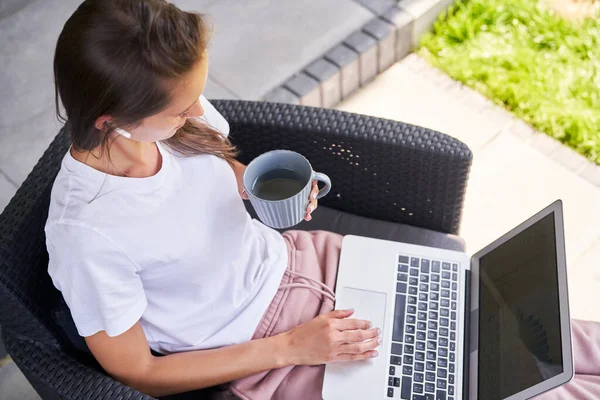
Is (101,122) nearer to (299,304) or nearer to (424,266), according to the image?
(299,304)

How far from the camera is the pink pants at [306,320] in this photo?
1.36 m

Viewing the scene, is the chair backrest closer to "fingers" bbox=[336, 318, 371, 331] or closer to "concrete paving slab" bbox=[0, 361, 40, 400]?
"fingers" bbox=[336, 318, 371, 331]

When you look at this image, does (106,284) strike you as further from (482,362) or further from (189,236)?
(482,362)

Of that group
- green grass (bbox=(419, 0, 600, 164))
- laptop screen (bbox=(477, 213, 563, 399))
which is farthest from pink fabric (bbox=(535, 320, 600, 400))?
green grass (bbox=(419, 0, 600, 164))

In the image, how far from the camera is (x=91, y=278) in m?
1.10

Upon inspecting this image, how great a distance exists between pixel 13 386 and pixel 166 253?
968 mm

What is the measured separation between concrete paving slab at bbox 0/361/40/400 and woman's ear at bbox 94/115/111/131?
111cm

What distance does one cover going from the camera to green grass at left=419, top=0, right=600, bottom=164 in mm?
2404

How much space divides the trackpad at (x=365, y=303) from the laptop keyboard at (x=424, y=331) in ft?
0.11

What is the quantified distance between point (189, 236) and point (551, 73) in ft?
5.61

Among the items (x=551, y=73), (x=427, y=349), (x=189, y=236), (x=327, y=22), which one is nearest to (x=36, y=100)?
(x=327, y=22)

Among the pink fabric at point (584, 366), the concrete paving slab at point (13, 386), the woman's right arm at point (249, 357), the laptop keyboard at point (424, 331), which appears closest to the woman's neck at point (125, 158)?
the woman's right arm at point (249, 357)

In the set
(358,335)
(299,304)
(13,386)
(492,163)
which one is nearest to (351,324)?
(358,335)

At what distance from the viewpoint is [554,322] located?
1232mm
